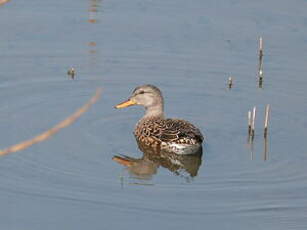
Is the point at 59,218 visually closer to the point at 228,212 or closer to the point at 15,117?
the point at 228,212

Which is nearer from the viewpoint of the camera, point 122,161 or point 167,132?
point 122,161

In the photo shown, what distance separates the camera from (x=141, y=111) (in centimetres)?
1167

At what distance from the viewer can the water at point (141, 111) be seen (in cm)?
797

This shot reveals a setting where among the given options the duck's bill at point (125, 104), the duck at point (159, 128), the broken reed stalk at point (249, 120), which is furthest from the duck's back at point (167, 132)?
the broken reed stalk at point (249, 120)

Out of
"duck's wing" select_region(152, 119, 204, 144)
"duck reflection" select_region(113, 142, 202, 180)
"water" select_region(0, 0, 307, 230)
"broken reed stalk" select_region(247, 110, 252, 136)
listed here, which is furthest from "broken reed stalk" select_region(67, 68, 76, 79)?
"broken reed stalk" select_region(247, 110, 252, 136)

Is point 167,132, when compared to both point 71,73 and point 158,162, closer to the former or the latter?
point 158,162

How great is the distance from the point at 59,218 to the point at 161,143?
2.70m

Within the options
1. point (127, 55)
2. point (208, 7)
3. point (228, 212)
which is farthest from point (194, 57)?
point (228, 212)

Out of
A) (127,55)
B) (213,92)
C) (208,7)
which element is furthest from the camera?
(208,7)

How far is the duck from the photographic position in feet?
32.0

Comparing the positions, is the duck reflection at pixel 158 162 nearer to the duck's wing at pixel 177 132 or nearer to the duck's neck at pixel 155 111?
the duck's wing at pixel 177 132

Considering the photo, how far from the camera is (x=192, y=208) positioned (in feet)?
26.3

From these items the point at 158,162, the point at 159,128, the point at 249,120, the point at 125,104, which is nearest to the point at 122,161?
the point at 158,162

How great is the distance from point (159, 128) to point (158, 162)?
64 centimetres
